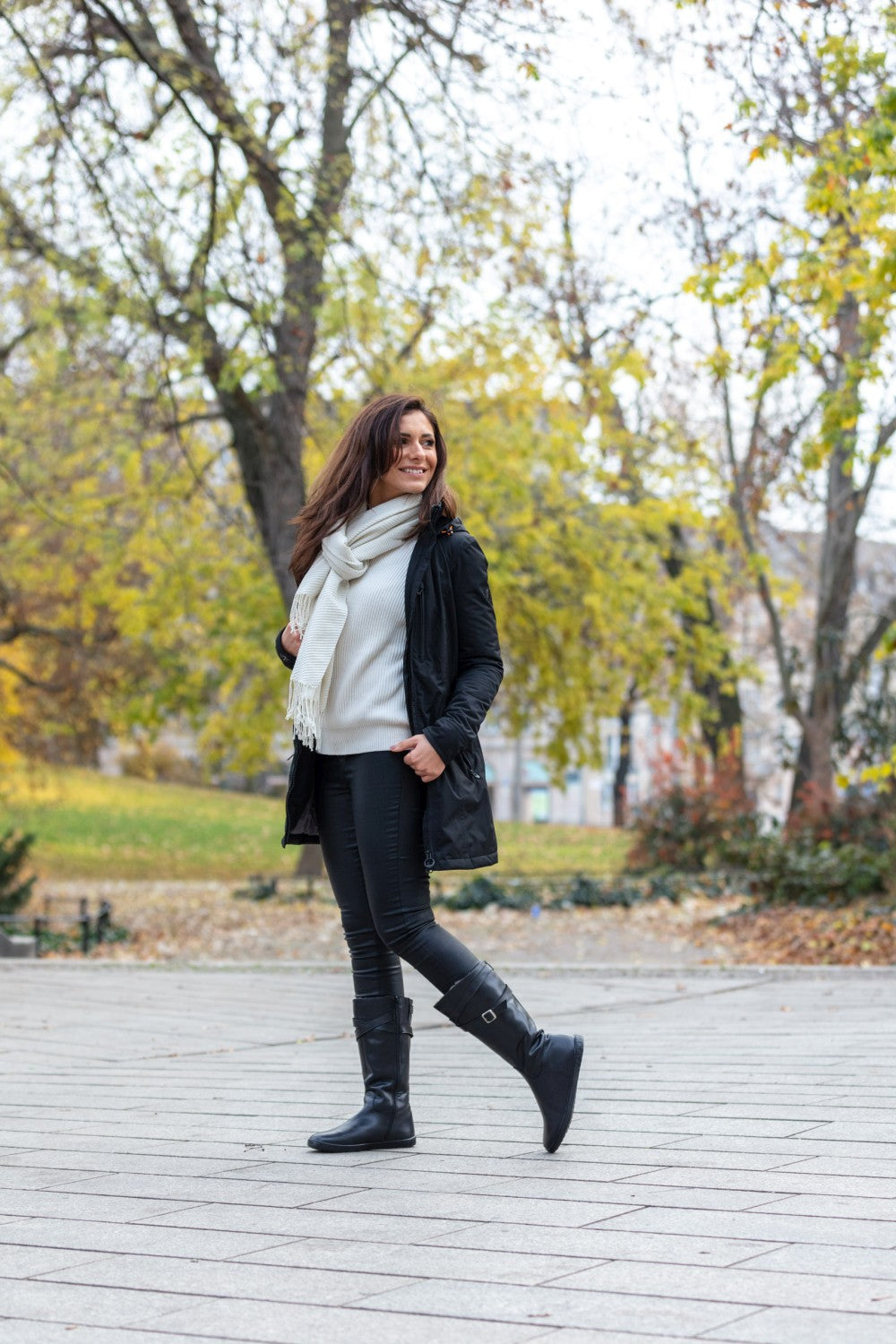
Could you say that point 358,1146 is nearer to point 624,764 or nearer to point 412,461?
point 412,461

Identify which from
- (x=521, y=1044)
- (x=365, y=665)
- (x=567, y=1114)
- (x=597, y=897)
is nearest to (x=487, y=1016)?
(x=521, y=1044)

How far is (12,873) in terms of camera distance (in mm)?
16828

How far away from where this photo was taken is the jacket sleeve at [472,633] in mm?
4293

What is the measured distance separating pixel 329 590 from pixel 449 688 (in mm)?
407

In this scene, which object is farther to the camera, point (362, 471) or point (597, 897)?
point (597, 897)

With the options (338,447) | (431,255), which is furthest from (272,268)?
(338,447)

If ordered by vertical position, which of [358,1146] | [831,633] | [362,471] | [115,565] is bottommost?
[358,1146]

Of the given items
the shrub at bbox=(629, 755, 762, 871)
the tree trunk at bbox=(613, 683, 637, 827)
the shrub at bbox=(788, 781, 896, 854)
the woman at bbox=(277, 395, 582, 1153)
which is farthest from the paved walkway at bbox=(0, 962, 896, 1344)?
the tree trunk at bbox=(613, 683, 637, 827)

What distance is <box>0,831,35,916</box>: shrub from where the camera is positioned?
16.5m

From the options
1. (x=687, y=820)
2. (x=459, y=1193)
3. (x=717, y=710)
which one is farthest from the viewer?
(x=717, y=710)

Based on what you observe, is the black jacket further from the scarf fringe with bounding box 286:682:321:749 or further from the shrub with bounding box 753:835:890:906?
the shrub with bounding box 753:835:890:906

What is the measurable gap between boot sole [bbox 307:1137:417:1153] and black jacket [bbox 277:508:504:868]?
0.79 meters

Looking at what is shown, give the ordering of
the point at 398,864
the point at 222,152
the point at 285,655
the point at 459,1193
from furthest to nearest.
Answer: the point at 222,152
the point at 285,655
the point at 398,864
the point at 459,1193

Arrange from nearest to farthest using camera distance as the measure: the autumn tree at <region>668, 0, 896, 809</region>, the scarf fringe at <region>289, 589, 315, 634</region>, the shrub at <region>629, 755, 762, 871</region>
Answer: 1. the scarf fringe at <region>289, 589, 315, 634</region>
2. the autumn tree at <region>668, 0, 896, 809</region>
3. the shrub at <region>629, 755, 762, 871</region>
